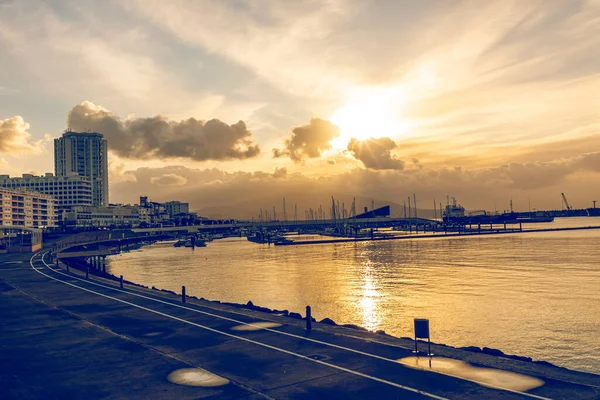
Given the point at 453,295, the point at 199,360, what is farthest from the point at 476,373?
the point at 453,295

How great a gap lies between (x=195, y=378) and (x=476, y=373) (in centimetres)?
1045

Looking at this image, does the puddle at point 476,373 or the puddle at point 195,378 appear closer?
the puddle at point 476,373

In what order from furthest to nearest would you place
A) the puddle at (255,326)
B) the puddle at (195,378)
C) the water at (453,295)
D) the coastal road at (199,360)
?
the water at (453,295), the puddle at (255,326), the puddle at (195,378), the coastal road at (199,360)

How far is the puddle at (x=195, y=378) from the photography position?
55.0 feet

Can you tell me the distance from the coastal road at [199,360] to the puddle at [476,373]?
45 cm

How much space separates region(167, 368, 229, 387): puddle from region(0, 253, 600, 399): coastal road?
30 centimetres

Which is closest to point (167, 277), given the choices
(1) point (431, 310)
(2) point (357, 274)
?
(2) point (357, 274)

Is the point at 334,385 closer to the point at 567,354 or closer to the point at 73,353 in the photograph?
the point at 73,353

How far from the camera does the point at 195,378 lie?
17.3 m

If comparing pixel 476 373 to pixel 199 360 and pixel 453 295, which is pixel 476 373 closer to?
pixel 199 360

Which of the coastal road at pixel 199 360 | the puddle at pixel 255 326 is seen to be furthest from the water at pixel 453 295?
the coastal road at pixel 199 360

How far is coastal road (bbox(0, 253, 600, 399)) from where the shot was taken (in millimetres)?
15688

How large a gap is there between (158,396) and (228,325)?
11.0 m

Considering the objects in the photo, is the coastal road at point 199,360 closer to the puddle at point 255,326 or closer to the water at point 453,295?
the puddle at point 255,326
